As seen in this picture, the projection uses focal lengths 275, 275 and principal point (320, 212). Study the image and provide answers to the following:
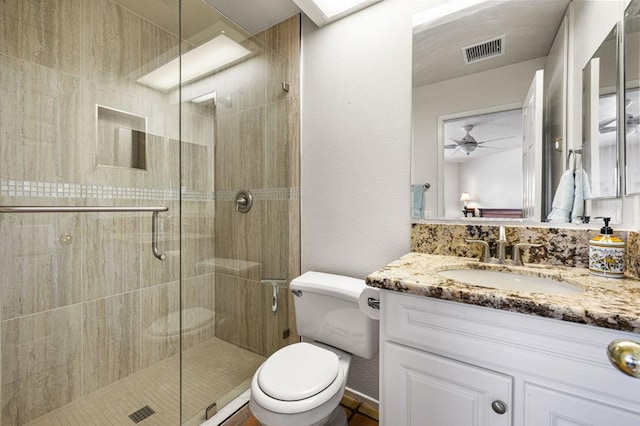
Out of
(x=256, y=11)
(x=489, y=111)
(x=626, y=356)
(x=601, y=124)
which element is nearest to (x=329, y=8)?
(x=256, y=11)

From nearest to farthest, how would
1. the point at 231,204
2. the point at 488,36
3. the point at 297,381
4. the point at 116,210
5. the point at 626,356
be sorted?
the point at 626,356 < the point at 297,381 < the point at 488,36 < the point at 116,210 < the point at 231,204

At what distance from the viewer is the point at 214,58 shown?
155 centimetres

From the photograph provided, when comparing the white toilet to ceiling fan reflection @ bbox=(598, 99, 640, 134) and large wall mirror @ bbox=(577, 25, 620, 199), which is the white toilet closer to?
large wall mirror @ bbox=(577, 25, 620, 199)

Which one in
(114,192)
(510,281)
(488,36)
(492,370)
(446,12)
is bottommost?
(492,370)

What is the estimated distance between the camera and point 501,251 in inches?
43.6

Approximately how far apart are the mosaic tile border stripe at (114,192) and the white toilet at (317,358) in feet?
1.86

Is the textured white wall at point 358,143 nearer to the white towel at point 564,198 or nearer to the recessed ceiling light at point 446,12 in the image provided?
the recessed ceiling light at point 446,12

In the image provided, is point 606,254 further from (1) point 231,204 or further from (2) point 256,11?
(2) point 256,11

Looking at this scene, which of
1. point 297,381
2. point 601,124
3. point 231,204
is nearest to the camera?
point 601,124

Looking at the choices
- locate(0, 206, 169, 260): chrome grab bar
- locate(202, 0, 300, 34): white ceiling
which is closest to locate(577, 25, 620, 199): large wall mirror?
locate(202, 0, 300, 34): white ceiling

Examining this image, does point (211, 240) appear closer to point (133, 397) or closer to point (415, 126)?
point (133, 397)

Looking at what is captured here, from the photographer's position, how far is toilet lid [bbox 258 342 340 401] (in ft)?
3.36

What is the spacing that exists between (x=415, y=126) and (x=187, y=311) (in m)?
1.58

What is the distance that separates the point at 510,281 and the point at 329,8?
5.35ft
